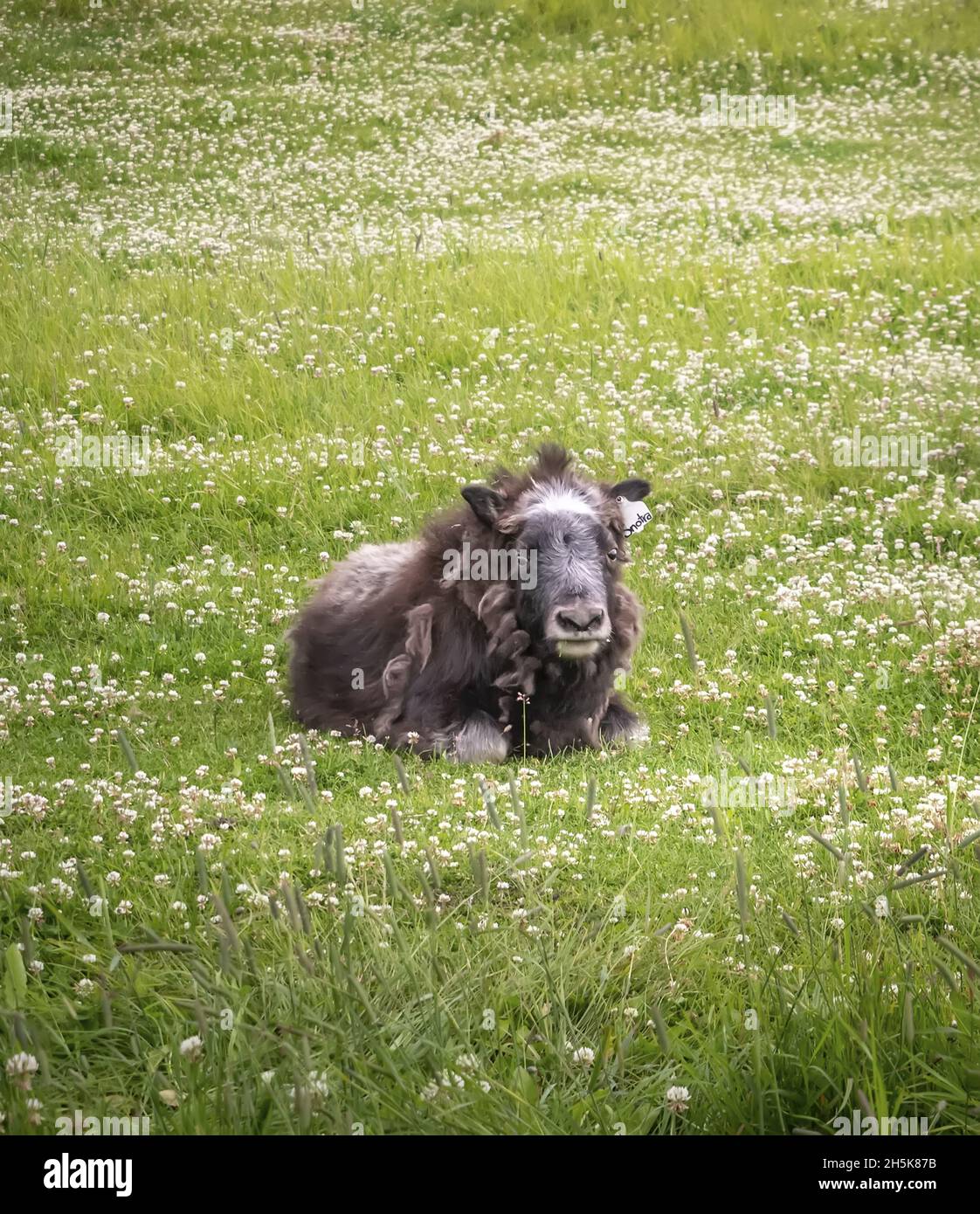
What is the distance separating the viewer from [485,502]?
9.84 m

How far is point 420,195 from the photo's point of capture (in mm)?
25281

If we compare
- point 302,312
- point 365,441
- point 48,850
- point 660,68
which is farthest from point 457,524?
point 660,68

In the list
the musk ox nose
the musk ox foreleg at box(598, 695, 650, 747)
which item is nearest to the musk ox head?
the musk ox nose

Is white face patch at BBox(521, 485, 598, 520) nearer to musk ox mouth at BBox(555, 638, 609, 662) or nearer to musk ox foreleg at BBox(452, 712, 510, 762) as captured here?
musk ox mouth at BBox(555, 638, 609, 662)

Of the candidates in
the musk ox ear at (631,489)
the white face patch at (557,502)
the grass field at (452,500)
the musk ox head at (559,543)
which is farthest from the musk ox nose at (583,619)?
the musk ox ear at (631,489)

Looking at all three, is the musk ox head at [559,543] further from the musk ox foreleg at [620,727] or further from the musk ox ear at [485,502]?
the musk ox foreleg at [620,727]

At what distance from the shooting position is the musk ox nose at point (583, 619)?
365 inches

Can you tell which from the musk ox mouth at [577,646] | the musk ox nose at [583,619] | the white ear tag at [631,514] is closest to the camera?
the musk ox nose at [583,619]

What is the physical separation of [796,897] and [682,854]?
0.89 meters

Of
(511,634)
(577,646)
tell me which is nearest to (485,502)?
(511,634)

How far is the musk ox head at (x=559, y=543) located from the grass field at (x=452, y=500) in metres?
0.96

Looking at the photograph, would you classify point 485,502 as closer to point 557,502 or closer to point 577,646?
point 557,502

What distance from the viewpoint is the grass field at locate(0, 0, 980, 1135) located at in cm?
534
